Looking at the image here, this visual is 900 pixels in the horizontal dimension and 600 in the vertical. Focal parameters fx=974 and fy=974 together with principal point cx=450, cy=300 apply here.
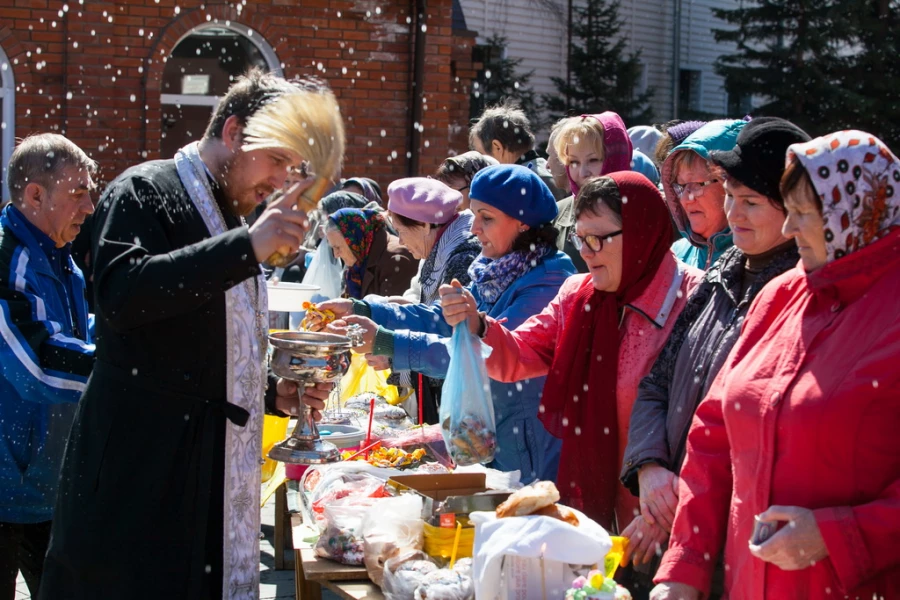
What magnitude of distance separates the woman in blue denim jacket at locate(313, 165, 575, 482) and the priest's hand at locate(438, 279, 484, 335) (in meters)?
0.39

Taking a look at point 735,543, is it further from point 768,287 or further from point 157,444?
point 157,444

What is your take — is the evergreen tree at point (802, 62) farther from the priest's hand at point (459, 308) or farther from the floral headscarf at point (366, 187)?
the priest's hand at point (459, 308)

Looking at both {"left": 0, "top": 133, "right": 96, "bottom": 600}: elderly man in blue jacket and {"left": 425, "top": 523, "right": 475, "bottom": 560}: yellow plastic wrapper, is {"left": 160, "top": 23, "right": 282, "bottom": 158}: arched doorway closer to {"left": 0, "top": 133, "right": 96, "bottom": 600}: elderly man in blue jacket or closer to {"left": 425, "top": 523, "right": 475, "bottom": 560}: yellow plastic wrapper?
{"left": 0, "top": 133, "right": 96, "bottom": 600}: elderly man in blue jacket

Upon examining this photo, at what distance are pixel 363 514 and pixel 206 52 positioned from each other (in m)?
11.5

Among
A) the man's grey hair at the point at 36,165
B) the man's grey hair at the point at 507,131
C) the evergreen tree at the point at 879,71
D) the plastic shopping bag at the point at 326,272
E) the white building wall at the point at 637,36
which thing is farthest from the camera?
the white building wall at the point at 637,36

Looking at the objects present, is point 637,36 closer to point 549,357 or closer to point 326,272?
point 326,272

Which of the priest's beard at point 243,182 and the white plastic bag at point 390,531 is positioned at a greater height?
the priest's beard at point 243,182

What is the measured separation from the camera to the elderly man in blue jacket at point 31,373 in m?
3.83

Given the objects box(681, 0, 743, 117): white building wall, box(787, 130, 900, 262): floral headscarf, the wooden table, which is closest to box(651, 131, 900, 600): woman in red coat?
box(787, 130, 900, 262): floral headscarf

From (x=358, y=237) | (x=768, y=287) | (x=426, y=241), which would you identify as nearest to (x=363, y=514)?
(x=768, y=287)

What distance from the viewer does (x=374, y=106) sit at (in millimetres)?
11766

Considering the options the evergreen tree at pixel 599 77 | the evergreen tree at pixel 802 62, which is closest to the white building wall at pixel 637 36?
the evergreen tree at pixel 599 77

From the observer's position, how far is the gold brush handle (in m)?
2.59

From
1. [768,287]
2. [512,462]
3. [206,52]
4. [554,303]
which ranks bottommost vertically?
[512,462]
